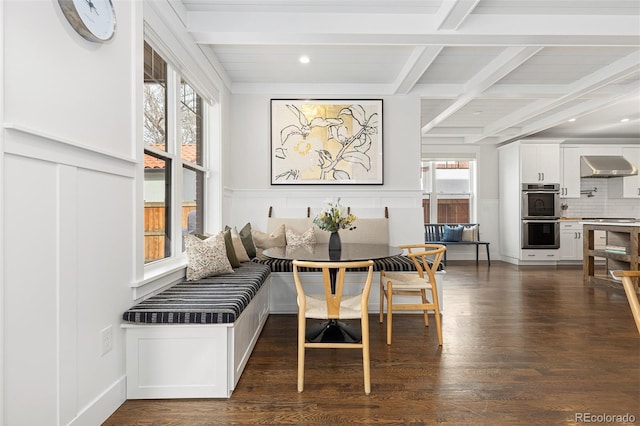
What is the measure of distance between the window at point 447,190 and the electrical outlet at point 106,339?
744 cm

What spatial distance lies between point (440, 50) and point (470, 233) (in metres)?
5.14

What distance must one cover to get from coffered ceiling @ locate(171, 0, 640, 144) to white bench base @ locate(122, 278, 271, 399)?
2.41 meters

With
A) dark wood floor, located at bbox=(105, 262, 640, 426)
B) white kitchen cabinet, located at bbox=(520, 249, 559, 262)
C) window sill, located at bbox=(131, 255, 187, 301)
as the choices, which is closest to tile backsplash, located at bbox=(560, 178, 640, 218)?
white kitchen cabinet, located at bbox=(520, 249, 559, 262)

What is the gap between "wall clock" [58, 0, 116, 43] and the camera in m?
1.74

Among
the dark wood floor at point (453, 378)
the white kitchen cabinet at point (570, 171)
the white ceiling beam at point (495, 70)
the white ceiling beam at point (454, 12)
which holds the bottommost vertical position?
the dark wood floor at point (453, 378)

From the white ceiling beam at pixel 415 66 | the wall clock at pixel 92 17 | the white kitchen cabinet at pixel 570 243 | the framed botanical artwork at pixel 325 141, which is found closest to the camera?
the wall clock at pixel 92 17

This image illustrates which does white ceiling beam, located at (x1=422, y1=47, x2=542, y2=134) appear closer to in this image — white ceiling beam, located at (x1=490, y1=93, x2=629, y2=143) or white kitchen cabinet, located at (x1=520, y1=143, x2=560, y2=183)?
white ceiling beam, located at (x1=490, y1=93, x2=629, y2=143)

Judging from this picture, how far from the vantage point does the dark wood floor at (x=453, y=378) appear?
2.07m

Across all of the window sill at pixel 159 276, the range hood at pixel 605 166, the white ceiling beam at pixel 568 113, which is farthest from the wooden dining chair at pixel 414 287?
the range hood at pixel 605 166

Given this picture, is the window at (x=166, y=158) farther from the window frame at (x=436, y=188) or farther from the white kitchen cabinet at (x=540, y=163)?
the white kitchen cabinet at (x=540, y=163)

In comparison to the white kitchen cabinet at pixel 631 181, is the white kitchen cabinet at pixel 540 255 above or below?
below

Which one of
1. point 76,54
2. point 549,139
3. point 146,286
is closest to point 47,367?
point 146,286

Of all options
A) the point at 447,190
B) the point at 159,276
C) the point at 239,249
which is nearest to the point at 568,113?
the point at 447,190

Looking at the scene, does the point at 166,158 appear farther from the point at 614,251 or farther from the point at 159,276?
the point at 614,251
